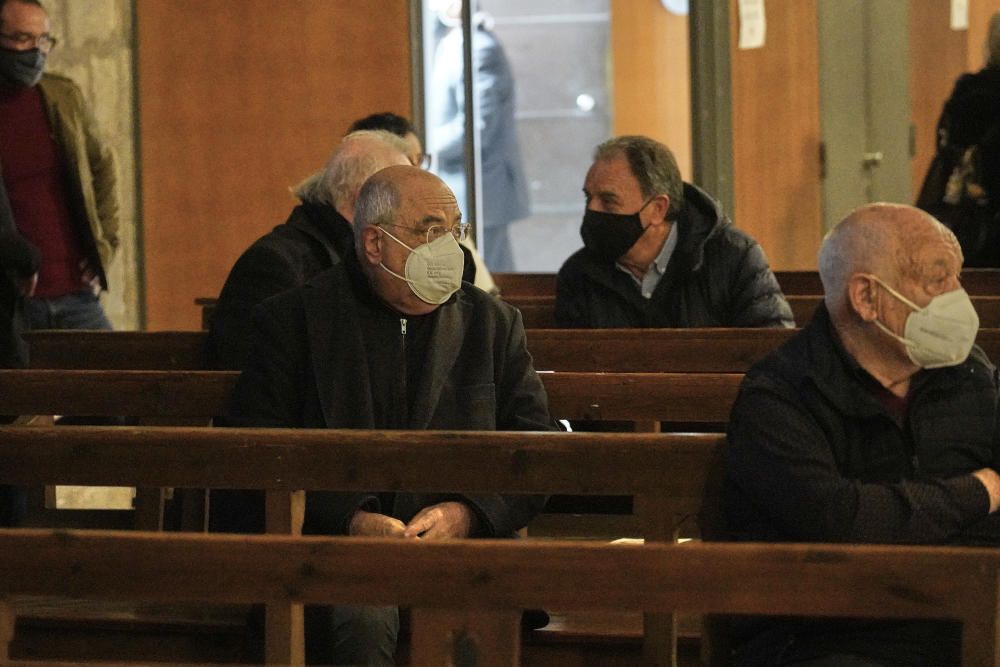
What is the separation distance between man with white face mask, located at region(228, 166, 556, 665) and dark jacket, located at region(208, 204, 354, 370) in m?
0.55

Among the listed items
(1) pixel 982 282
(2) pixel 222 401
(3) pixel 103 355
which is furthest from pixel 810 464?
(1) pixel 982 282

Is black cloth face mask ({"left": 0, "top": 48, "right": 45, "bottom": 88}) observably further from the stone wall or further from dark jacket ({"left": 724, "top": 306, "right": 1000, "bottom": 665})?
dark jacket ({"left": 724, "top": 306, "right": 1000, "bottom": 665})

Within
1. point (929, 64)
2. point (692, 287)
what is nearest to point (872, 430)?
point (692, 287)

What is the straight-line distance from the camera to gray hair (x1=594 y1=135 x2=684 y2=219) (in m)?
4.88

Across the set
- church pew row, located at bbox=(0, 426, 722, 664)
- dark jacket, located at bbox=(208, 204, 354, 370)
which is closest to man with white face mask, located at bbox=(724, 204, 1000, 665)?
church pew row, located at bbox=(0, 426, 722, 664)

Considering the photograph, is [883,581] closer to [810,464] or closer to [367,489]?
[810,464]

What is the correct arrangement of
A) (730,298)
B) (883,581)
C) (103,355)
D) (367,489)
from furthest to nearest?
(730,298)
(103,355)
(367,489)
(883,581)

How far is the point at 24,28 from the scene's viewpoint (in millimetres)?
5422

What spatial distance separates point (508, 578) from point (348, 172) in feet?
7.22

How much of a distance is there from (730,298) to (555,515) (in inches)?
41.6

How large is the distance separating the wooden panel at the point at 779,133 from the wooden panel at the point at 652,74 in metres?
0.30

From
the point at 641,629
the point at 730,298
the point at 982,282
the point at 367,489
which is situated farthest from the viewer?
the point at 982,282

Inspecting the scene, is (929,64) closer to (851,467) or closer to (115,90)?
(115,90)

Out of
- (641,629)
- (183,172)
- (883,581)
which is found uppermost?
(183,172)
